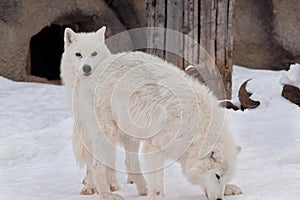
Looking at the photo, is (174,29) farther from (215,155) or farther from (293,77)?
(215,155)

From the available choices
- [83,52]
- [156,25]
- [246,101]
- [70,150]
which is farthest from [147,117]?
[246,101]

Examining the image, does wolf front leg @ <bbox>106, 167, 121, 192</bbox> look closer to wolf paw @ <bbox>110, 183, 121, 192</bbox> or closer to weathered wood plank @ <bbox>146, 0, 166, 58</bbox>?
wolf paw @ <bbox>110, 183, 121, 192</bbox>

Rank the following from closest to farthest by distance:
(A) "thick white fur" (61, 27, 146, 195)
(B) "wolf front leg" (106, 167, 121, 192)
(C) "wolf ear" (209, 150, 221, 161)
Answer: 1. (C) "wolf ear" (209, 150, 221, 161)
2. (A) "thick white fur" (61, 27, 146, 195)
3. (B) "wolf front leg" (106, 167, 121, 192)

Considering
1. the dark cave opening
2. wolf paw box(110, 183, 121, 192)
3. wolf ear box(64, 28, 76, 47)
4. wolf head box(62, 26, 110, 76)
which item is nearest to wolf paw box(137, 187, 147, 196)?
wolf paw box(110, 183, 121, 192)

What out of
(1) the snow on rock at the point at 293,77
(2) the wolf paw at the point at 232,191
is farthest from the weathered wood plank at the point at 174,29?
(2) the wolf paw at the point at 232,191

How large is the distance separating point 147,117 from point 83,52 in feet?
2.37

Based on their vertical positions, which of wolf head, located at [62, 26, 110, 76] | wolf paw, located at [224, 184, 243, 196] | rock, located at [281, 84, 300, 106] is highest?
wolf head, located at [62, 26, 110, 76]

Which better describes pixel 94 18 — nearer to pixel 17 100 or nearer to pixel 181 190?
pixel 17 100

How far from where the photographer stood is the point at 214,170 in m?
4.11

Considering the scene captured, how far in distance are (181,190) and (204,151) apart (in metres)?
0.72

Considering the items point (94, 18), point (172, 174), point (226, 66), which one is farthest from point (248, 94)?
point (94, 18)

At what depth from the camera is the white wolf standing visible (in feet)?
13.5

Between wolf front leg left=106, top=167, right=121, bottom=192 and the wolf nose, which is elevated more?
the wolf nose

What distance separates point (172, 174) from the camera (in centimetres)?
520
